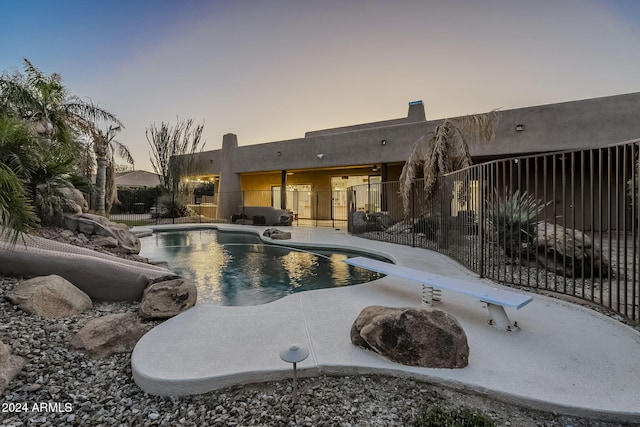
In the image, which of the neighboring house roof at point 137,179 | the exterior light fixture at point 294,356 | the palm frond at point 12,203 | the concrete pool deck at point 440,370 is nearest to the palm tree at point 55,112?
the palm frond at point 12,203

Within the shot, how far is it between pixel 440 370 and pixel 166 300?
3.15 metres

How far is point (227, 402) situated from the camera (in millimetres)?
2117

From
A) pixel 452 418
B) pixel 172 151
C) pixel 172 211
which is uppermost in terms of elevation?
pixel 172 151

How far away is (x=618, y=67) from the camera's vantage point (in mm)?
10508

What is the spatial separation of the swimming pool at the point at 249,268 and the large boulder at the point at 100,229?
107cm

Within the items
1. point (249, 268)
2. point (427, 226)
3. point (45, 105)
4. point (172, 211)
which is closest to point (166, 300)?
point (249, 268)

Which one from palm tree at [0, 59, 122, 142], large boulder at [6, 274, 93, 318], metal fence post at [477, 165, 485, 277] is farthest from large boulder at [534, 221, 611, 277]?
palm tree at [0, 59, 122, 142]

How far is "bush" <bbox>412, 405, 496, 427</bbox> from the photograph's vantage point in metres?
1.78

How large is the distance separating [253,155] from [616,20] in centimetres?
1629

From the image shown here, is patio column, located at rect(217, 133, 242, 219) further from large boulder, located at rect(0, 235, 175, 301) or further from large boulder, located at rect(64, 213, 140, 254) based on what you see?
large boulder, located at rect(0, 235, 175, 301)

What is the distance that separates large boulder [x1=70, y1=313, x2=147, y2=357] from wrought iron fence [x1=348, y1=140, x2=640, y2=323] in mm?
4707

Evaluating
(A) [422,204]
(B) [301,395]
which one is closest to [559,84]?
(A) [422,204]

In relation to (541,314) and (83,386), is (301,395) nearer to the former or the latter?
(83,386)

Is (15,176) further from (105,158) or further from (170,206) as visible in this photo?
(170,206)
